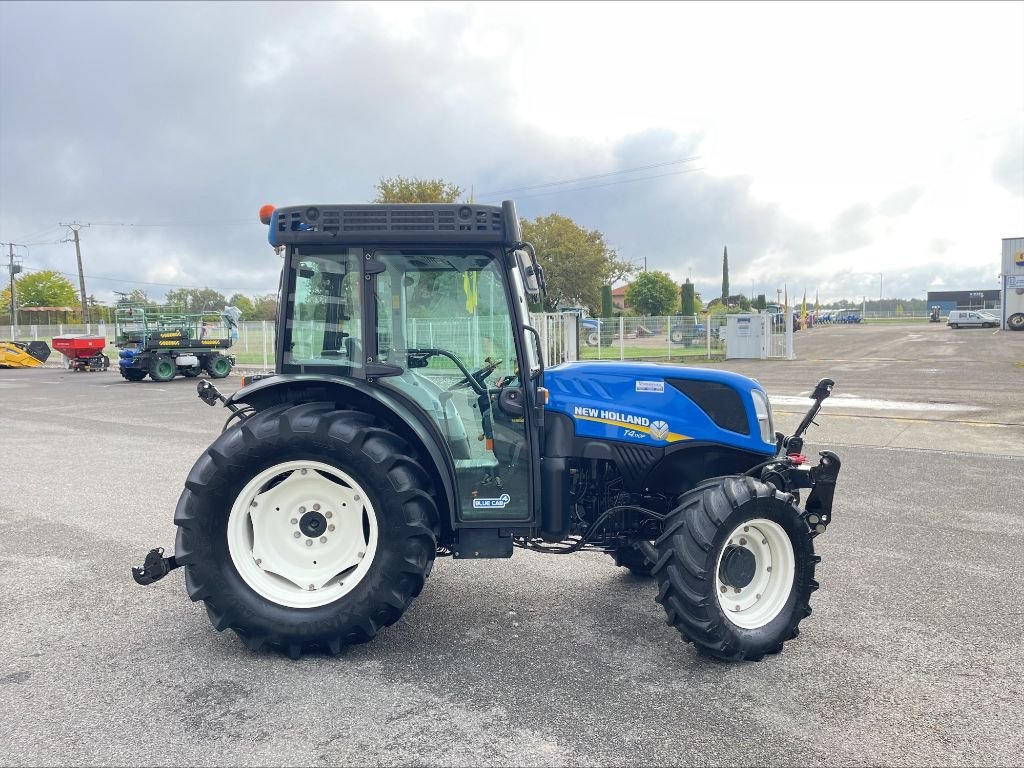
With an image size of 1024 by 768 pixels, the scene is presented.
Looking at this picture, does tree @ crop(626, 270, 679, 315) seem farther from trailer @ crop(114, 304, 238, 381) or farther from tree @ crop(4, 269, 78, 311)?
tree @ crop(4, 269, 78, 311)

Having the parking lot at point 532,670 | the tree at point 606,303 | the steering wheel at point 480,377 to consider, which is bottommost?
the parking lot at point 532,670

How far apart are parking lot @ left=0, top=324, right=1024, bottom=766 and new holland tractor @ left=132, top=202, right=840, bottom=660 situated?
0.92ft

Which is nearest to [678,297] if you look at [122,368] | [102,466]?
[122,368]

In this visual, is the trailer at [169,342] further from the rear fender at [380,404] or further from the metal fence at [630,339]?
the rear fender at [380,404]

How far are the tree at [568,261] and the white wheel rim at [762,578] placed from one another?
125 ft

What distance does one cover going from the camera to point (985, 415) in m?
12.4

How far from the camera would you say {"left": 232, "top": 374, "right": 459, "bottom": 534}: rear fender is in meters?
3.79

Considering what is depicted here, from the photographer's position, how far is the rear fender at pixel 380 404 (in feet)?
12.4

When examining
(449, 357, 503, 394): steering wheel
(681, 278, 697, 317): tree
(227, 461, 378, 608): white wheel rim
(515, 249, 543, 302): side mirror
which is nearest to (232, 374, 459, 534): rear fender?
(449, 357, 503, 394): steering wheel

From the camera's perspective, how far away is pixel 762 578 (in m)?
3.82

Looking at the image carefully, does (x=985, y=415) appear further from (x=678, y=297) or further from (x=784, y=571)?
(x=678, y=297)

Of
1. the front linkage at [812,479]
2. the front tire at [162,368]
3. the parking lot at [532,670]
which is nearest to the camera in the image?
the parking lot at [532,670]

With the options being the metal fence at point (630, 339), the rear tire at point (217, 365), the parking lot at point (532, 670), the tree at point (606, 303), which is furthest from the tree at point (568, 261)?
the parking lot at point (532, 670)

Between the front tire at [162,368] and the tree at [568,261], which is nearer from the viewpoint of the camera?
the front tire at [162,368]
